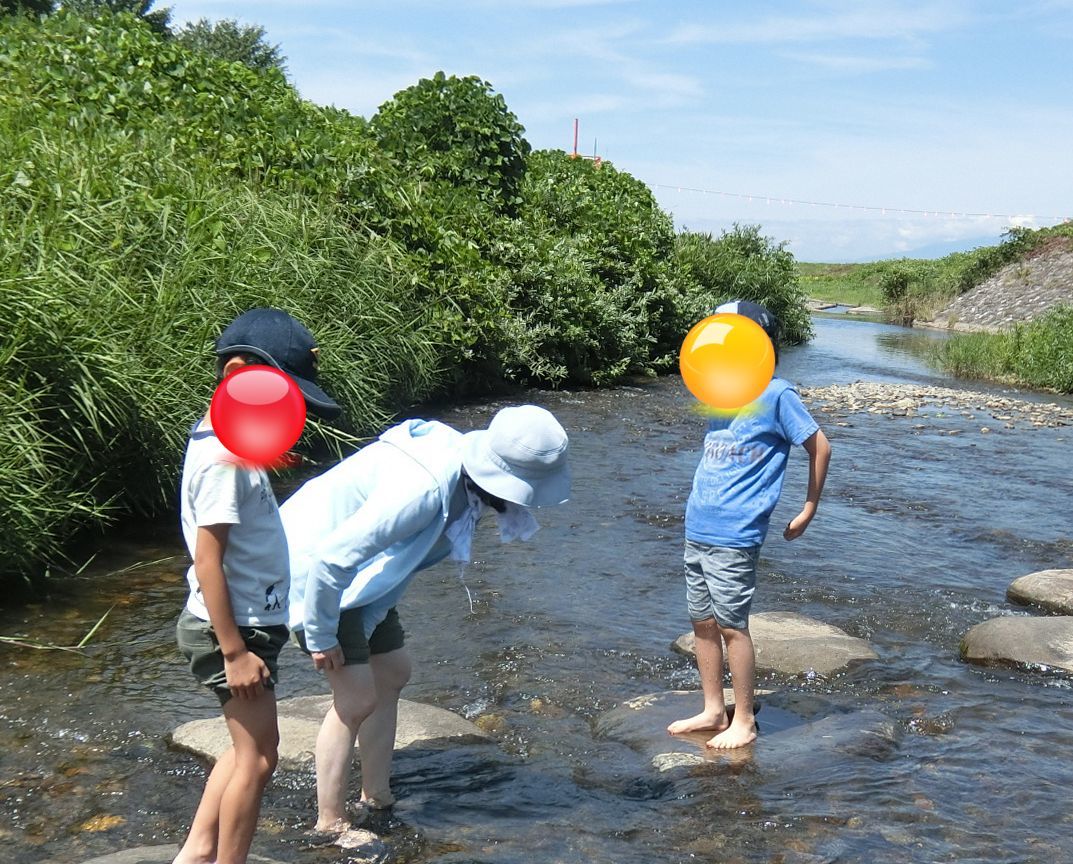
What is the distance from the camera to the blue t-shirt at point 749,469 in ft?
14.3

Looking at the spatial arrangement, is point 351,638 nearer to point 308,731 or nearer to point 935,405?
point 308,731

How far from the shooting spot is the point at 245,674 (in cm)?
286

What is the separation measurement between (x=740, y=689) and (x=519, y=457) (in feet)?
5.90

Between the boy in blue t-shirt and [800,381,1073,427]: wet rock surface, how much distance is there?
10562 millimetres

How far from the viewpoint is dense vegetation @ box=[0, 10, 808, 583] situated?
6508 millimetres

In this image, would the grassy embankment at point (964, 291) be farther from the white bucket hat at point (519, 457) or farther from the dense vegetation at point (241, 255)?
the white bucket hat at point (519, 457)

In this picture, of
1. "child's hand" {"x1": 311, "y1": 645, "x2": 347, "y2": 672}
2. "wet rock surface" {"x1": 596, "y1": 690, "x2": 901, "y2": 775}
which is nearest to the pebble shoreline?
"wet rock surface" {"x1": 596, "y1": 690, "x2": 901, "y2": 775}

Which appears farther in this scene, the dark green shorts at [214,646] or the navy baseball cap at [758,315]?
the navy baseball cap at [758,315]

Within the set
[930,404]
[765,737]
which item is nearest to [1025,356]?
[930,404]

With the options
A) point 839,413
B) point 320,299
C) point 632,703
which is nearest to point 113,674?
point 632,703

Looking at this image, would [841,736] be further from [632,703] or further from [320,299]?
[320,299]

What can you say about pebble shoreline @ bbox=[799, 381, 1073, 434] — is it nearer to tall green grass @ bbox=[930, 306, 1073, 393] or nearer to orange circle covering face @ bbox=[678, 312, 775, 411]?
tall green grass @ bbox=[930, 306, 1073, 393]

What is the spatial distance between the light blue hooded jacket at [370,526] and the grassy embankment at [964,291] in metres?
17.2

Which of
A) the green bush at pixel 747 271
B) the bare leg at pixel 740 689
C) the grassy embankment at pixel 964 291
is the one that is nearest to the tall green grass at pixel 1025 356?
the grassy embankment at pixel 964 291
